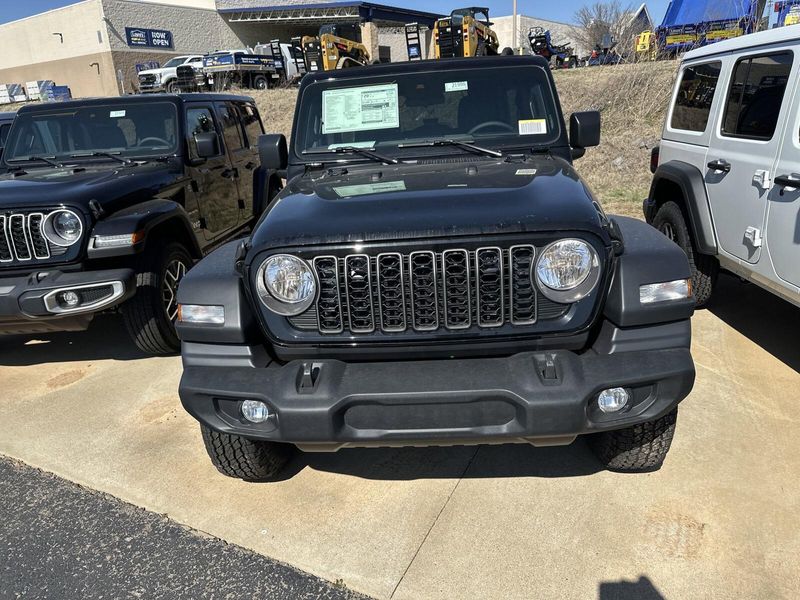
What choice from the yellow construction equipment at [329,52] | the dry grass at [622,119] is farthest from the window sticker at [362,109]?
the yellow construction equipment at [329,52]

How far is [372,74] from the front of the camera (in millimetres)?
3568

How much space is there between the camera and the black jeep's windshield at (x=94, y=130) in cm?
520

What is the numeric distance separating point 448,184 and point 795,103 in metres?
2.25

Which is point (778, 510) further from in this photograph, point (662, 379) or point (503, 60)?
point (503, 60)

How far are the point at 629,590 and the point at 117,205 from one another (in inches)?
151

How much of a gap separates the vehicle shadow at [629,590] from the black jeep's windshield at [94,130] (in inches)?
184

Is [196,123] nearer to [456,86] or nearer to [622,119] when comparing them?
[456,86]

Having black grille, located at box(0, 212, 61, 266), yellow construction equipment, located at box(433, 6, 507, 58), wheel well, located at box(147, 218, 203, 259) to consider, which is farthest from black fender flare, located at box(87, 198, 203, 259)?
yellow construction equipment, located at box(433, 6, 507, 58)

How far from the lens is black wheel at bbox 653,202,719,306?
176 inches

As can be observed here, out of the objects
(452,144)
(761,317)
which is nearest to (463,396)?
(452,144)

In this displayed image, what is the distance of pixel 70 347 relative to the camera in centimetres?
484

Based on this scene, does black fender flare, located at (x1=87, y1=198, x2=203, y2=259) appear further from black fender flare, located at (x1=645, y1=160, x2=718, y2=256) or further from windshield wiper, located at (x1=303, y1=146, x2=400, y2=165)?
black fender flare, located at (x1=645, y1=160, x2=718, y2=256)

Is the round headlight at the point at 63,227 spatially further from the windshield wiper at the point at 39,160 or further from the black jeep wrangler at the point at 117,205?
the windshield wiper at the point at 39,160

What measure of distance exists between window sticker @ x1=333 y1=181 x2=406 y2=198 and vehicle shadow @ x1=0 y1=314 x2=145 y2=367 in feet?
8.86
